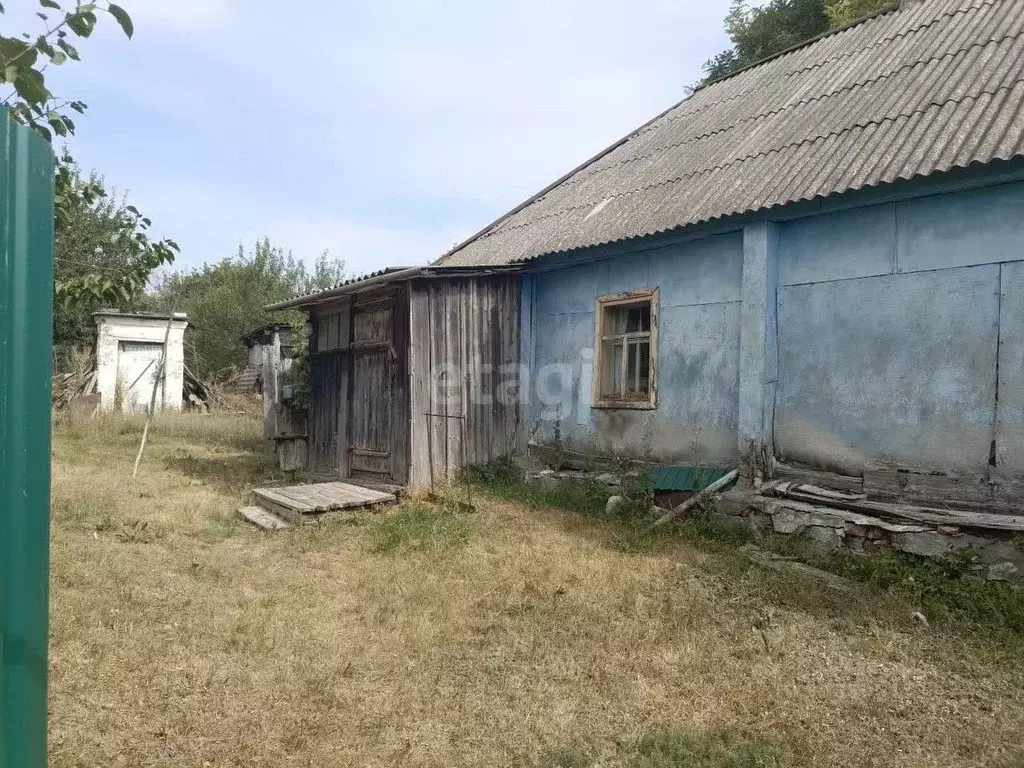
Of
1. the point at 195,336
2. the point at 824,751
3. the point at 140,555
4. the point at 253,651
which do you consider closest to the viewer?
the point at 824,751

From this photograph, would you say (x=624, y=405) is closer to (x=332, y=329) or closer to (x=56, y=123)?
(x=332, y=329)

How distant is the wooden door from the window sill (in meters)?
2.53

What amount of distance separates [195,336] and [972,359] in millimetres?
28285

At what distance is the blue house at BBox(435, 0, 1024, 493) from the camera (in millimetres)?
5352

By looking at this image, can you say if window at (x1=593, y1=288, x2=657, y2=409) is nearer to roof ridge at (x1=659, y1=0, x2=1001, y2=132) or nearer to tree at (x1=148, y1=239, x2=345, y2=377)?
roof ridge at (x1=659, y1=0, x2=1001, y2=132)

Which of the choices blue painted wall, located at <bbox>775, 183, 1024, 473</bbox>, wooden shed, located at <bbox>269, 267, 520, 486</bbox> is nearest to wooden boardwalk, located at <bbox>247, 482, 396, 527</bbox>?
wooden shed, located at <bbox>269, 267, 520, 486</bbox>

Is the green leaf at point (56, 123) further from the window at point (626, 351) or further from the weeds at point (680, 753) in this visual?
the window at point (626, 351)

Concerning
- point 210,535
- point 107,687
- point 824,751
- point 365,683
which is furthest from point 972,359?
point 210,535

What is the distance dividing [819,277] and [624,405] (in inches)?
104

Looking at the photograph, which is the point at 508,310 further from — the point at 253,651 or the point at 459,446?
the point at 253,651

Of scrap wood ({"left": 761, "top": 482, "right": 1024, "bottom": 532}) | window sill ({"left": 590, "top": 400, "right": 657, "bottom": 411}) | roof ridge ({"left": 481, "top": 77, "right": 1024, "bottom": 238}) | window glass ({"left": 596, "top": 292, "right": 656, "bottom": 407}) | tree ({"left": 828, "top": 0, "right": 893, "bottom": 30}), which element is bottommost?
scrap wood ({"left": 761, "top": 482, "right": 1024, "bottom": 532})

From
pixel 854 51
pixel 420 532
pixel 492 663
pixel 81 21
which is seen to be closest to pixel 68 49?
pixel 81 21

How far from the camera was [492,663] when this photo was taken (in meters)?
3.82

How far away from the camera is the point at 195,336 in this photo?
91.7 ft
